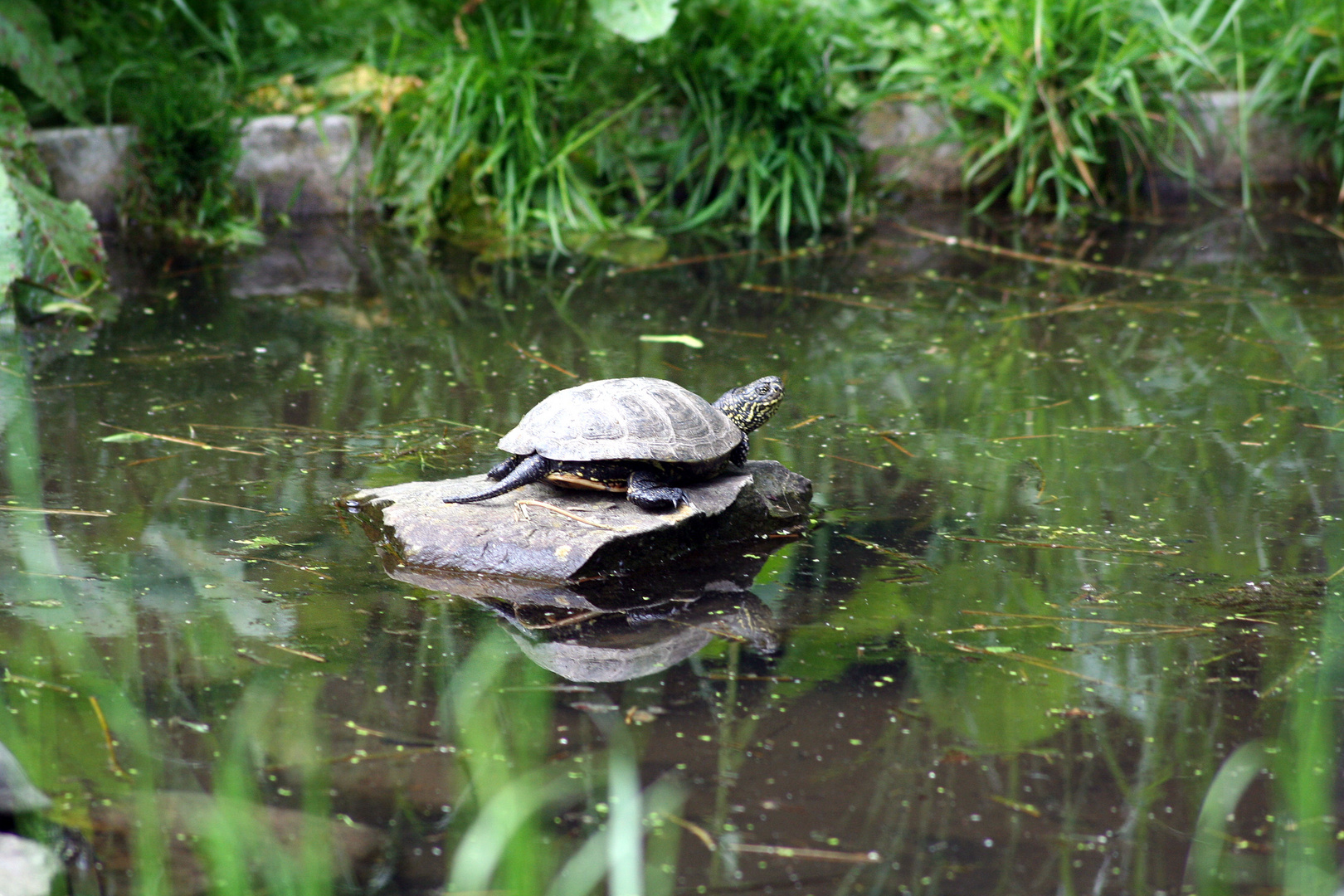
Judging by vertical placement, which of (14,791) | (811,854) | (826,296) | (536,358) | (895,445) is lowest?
(811,854)

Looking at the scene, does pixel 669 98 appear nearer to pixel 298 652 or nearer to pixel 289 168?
pixel 289 168

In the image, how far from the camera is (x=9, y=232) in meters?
4.64

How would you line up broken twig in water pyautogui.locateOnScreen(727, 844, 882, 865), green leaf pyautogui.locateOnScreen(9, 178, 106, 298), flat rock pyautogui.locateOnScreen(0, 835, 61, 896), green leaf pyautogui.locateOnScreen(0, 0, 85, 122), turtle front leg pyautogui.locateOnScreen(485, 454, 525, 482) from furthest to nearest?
green leaf pyautogui.locateOnScreen(0, 0, 85, 122), green leaf pyautogui.locateOnScreen(9, 178, 106, 298), turtle front leg pyautogui.locateOnScreen(485, 454, 525, 482), broken twig in water pyautogui.locateOnScreen(727, 844, 882, 865), flat rock pyautogui.locateOnScreen(0, 835, 61, 896)

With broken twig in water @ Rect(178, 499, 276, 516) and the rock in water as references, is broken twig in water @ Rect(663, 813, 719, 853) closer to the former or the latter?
the rock in water

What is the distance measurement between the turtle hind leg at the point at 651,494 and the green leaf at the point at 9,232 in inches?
117

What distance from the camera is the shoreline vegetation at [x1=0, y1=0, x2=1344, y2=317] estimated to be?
6.11m

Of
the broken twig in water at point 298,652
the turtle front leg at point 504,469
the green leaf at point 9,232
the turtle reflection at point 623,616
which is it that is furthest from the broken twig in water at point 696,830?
the green leaf at point 9,232

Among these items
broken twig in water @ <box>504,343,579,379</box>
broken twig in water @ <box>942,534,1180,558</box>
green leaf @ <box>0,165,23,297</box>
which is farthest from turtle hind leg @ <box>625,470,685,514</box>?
green leaf @ <box>0,165,23,297</box>

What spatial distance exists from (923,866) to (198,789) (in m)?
1.15

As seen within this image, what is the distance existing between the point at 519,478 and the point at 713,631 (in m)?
0.66

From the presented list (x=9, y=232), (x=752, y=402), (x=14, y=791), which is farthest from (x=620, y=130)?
(x=14, y=791)

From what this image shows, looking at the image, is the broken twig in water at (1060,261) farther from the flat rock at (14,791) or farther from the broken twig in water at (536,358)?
the flat rock at (14,791)

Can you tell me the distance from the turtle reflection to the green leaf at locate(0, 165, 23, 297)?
2.76 metres

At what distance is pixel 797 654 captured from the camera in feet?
8.22
